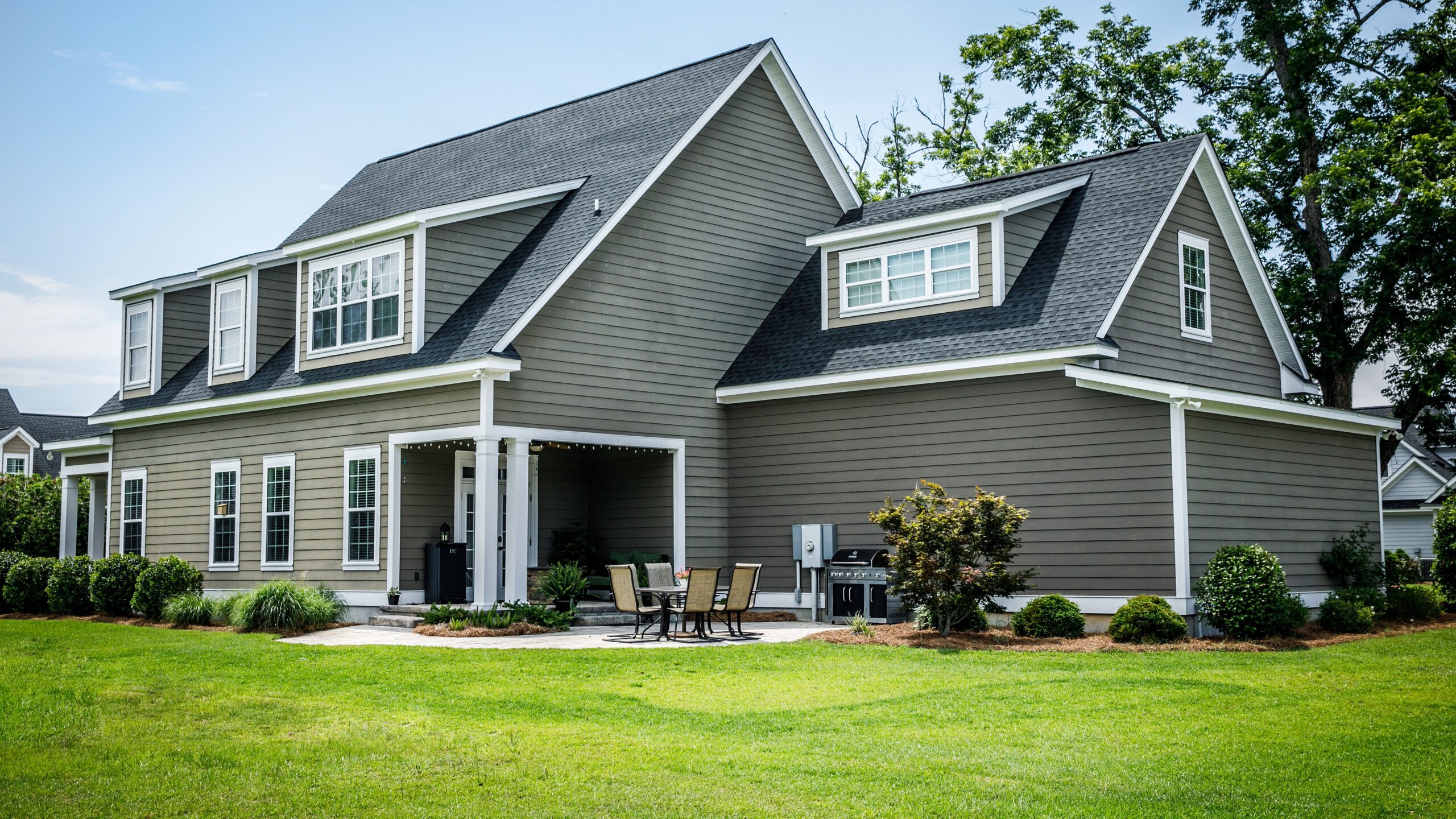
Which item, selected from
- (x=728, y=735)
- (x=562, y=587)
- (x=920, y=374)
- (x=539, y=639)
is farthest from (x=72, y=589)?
(x=728, y=735)

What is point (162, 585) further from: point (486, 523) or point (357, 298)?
point (486, 523)

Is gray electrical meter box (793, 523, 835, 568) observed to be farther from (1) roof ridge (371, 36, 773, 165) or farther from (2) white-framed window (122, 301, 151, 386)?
(2) white-framed window (122, 301, 151, 386)

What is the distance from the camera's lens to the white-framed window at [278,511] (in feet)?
66.8

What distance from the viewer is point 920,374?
58.6ft

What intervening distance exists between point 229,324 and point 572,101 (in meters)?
7.72

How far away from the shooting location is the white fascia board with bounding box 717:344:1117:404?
16469 millimetres

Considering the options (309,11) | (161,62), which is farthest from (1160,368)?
(161,62)

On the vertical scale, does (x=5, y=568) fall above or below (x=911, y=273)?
below

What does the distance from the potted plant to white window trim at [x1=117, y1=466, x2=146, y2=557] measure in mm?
9047

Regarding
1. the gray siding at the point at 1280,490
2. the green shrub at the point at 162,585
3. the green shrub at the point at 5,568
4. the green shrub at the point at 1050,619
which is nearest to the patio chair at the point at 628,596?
the green shrub at the point at 1050,619

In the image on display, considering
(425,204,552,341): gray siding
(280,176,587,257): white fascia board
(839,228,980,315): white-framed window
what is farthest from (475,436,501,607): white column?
(839,228,980,315): white-framed window

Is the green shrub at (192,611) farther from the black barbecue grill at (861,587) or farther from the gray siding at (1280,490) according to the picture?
the gray siding at (1280,490)

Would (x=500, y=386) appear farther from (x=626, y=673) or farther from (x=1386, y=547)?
(x=1386, y=547)

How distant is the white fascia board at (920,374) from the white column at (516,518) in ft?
13.3
